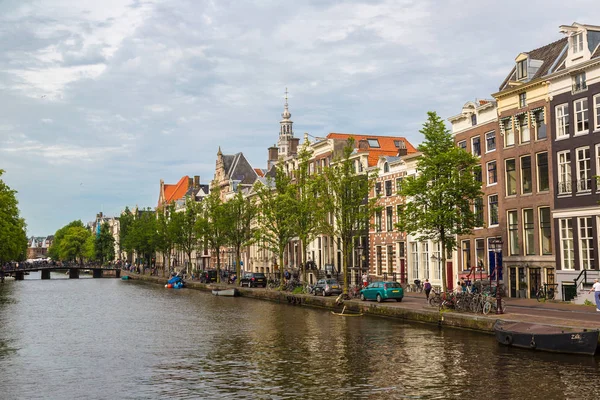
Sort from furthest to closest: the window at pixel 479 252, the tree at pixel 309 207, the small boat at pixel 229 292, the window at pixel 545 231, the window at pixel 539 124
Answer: the small boat at pixel 229 292 < the tree at pixel 309 207 < the window at pixel 479 252 < the window at pixel 539 124 < the window at pixel 545 231

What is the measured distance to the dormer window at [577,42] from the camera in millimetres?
45656

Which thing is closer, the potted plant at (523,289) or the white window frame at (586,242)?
the white window frame at (586,242)

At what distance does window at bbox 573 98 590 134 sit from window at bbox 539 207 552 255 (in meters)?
6.24

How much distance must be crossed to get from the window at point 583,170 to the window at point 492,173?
9238 mm

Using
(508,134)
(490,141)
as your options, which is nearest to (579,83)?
(508,134)

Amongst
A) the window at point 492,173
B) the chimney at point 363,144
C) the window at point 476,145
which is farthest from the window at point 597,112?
the chimney at point 363,144

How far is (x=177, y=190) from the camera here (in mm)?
190875

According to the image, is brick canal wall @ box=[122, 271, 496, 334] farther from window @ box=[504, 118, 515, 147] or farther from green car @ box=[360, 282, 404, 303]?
window @ box=[504, 118, 515, 147]

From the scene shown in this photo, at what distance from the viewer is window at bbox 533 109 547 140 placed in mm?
49062

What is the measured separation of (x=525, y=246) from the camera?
50.3 m

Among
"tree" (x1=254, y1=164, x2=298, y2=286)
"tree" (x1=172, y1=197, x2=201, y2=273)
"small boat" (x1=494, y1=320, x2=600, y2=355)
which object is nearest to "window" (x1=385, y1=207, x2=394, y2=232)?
"tree" (x1=254, y1=164, x2=298, y2=286)

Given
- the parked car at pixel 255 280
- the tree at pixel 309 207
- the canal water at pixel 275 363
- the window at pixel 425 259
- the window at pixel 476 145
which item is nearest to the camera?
the canal water at pixel 275 363

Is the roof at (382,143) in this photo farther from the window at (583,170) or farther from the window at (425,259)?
the window at (583,170)

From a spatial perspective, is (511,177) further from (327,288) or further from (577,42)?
(327,288)
